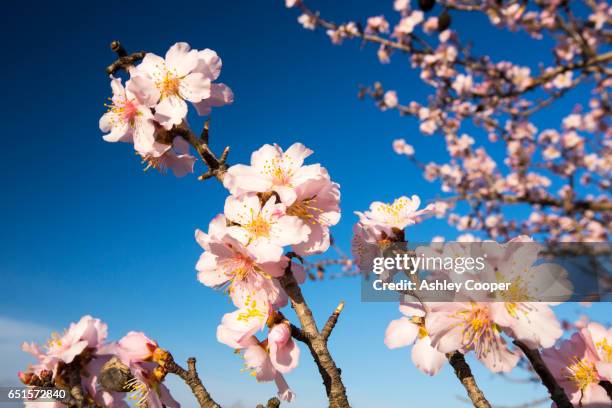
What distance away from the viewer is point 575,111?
12.8 m

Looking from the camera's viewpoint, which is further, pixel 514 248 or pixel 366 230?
pixel 366 230

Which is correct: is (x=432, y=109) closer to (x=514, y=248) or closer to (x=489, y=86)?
(x=489, y=86)

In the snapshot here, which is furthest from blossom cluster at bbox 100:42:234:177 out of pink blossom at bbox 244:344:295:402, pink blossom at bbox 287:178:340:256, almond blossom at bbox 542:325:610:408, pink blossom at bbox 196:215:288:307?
almond blossom at bbox 542:325:610:408

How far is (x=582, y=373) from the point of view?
5.12 ft

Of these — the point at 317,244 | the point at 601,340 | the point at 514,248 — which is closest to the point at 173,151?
the point at 317,244

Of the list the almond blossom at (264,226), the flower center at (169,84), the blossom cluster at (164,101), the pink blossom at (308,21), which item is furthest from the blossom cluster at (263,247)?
the pink blossom at (308,21)

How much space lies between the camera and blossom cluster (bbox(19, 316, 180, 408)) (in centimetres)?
164

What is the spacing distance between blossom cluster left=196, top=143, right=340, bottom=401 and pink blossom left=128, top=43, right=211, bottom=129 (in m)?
0.52

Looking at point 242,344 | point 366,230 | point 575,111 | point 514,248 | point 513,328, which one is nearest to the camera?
point 513,328

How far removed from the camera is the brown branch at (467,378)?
1444 millimetres

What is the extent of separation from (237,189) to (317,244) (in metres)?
0.30

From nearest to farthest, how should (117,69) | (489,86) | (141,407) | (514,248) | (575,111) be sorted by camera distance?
(514,248)
(141,407)
(117,69)
(489,86)
(575,111)

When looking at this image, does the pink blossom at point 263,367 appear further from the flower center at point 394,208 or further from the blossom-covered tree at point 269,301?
the flower center at point 394,208

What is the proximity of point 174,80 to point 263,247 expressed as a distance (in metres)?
0.96
